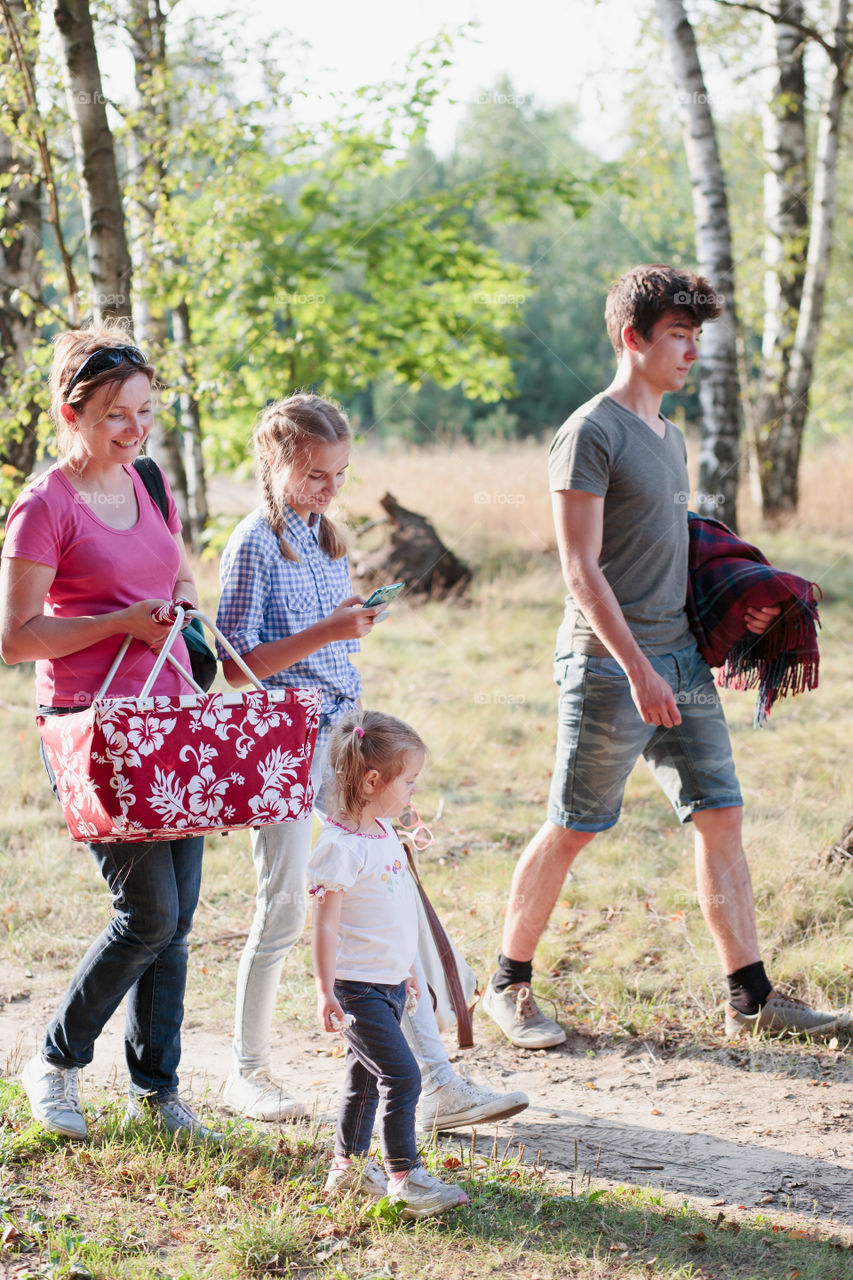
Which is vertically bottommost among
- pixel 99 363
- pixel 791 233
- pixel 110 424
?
pixel 110 424

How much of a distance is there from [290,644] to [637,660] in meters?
0.97

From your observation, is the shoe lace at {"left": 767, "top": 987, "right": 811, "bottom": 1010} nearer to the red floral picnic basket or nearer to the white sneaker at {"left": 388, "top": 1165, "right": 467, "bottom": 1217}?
the white sneaker at {"left": 388, "top": 1165, "right": 467, "bottom": 1217}

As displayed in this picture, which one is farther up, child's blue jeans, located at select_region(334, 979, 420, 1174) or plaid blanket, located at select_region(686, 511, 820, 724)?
plaid blanket, located at select_region(686, 511, 820, 724)

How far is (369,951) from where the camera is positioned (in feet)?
8.27

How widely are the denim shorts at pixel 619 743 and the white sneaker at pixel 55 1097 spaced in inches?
58.9

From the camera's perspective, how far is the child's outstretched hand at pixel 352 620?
2.69 metres

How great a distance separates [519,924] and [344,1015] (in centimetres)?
113

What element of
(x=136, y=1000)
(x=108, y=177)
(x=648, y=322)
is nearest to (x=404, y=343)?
(x=108, y=177)

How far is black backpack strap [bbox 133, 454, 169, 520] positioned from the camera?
2.84 meters

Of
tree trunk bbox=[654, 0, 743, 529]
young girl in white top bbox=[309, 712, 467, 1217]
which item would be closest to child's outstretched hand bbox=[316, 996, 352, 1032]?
young girl in white top bbox=[309, 712, 467, 1217]

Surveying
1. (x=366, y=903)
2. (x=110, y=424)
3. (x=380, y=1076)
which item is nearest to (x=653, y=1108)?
(x=380, y=1076)

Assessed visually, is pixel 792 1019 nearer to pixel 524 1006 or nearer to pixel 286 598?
pixel 524 1006

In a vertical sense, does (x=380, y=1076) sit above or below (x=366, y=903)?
A: below

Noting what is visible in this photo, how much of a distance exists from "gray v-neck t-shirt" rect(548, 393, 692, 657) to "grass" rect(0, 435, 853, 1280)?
1.25 m
